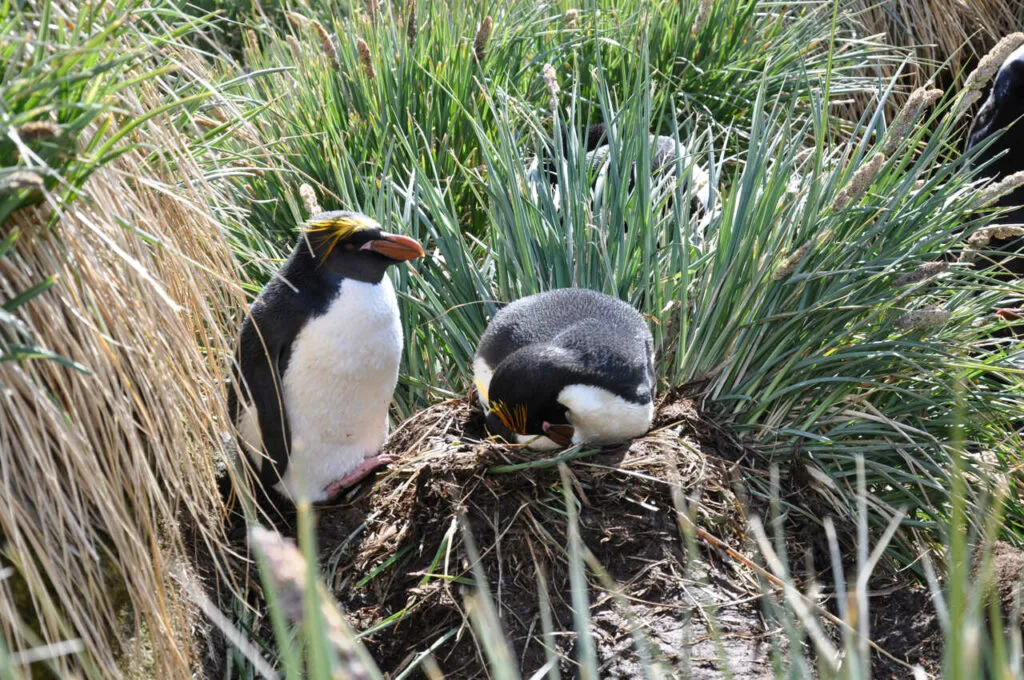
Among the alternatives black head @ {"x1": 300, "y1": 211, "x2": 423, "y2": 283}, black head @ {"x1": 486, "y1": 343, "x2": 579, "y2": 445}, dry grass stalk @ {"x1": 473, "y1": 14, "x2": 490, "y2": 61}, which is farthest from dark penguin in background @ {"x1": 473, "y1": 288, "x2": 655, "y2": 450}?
dry grass stalk @ {"x1": 473, "y1": 14, "x2": 490, "y2": 61}

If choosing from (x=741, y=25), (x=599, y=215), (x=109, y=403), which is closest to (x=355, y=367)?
(x=109, y=403)

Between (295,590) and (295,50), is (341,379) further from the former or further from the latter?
(295,50)

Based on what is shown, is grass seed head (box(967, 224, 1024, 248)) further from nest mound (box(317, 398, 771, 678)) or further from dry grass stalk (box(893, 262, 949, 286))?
nest mound (box(317, 398, 771, 678))

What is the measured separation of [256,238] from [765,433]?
5.51 ft

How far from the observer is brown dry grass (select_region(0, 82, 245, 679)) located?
190 cm

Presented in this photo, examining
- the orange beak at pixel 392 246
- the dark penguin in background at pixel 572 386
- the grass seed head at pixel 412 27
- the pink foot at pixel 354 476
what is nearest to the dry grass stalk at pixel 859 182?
the dark penguin in background at pixel 572 386

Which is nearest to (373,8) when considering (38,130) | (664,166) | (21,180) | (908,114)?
(664,166)

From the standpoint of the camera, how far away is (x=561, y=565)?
8.31 ft

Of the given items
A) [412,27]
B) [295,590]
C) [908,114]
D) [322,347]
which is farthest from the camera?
[412,27]

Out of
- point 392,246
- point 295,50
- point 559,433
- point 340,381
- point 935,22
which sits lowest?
point 935,22

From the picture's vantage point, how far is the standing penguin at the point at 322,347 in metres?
2.63

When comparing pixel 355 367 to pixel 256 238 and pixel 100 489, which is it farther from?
pixel 256 238

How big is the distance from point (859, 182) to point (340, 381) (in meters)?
1.37

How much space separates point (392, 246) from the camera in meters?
2.67
